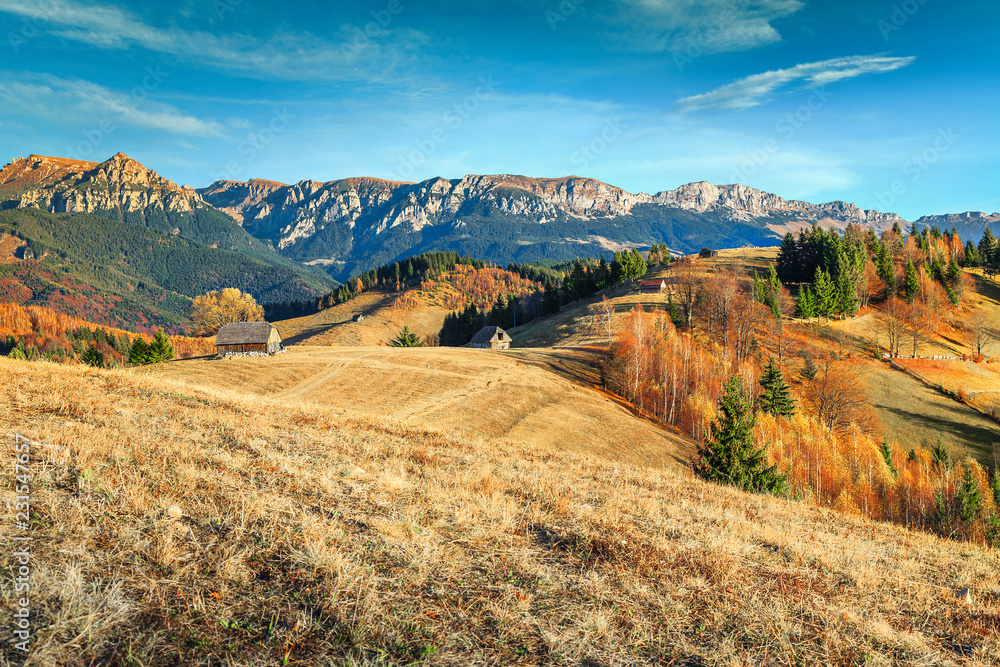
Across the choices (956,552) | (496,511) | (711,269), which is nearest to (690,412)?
(956,552)

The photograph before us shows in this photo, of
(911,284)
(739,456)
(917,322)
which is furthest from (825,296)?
(739,456)

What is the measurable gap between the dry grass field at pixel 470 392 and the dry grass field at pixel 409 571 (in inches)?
994

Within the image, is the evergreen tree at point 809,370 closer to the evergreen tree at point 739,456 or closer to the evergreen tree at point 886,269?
the evergreen tree at point 739,456

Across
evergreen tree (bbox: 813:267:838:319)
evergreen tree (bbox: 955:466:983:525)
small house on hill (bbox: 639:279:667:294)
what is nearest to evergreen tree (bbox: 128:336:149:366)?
evergreen tree (bbox: 955:466:983:525)

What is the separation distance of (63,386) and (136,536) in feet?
38.3

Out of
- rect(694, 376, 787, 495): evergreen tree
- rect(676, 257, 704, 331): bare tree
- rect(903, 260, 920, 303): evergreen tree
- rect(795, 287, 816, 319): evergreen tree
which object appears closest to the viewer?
rect(694, 376, 787, 495): evergreen tree

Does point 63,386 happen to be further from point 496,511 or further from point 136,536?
point 496,511

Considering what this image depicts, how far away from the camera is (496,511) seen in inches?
344

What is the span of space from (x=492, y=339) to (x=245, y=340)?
156 feet

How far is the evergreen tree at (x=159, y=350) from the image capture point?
6678cm

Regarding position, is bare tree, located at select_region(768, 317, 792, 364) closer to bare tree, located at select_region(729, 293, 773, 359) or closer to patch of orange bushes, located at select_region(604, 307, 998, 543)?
bare tree, located at select_region(729, 293, 773, 359)

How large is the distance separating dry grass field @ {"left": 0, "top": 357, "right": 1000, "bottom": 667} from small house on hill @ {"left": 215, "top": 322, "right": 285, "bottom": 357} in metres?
62.5

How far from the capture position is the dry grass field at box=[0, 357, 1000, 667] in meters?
4.97

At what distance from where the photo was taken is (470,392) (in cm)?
5069
